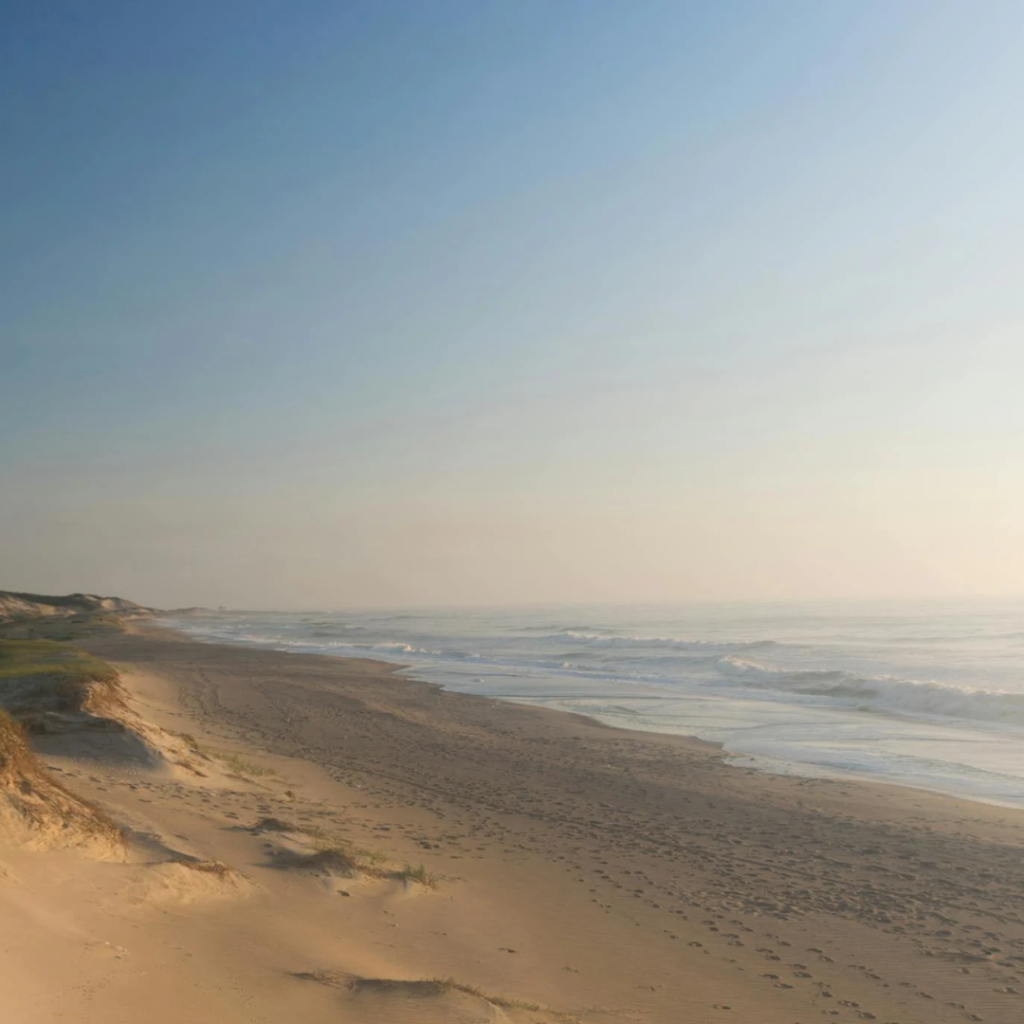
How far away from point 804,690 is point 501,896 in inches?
1113

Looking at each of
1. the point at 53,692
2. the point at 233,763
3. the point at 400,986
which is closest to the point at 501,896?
the point at 400,986

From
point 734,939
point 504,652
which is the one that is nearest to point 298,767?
point 734,939

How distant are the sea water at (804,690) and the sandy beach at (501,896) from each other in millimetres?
4211

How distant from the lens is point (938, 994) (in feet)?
23.5

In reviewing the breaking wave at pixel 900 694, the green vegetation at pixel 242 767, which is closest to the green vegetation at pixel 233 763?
the green vegetation at pixel 242 767

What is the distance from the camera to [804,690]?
34.5 meters

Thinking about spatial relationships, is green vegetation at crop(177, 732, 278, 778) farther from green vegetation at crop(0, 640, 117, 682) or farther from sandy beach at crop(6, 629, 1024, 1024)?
green vegetation at crop(0, 640, 117, 682)

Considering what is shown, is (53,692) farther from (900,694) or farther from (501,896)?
(900,694)

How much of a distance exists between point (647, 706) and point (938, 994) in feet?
71.4

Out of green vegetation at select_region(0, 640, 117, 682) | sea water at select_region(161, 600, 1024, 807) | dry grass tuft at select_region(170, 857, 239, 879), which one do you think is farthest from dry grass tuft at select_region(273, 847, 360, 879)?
sea water at select_region(161, 600, 1024, 807)

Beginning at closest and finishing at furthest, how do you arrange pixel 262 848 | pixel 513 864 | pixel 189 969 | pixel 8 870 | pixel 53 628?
1. pixel 189 969
2. pixel 8 870
3. pixel 262 848
4. pixel 513 864
5. pixel 53 628

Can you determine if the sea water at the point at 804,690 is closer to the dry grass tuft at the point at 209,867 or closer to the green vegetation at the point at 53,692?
the dry grass tuft at the point at 209,867

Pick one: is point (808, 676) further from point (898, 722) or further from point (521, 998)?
point (521, 998)

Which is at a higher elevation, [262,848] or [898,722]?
[262,848]
